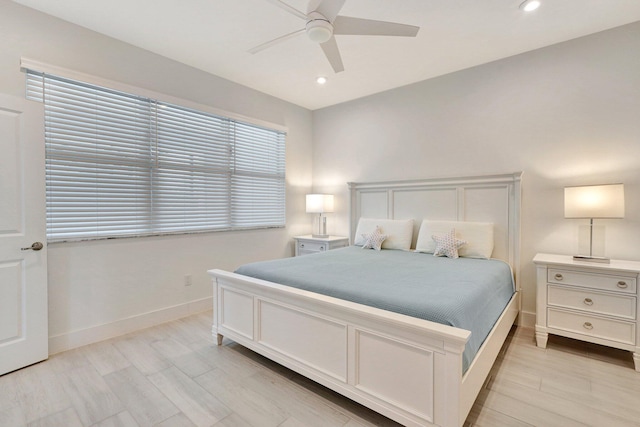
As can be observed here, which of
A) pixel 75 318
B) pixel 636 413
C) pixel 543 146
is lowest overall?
pixel 636 413

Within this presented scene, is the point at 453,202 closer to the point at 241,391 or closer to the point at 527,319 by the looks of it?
the point at 527,319

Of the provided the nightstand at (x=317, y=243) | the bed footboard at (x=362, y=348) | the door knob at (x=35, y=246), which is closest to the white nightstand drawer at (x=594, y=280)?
the bed footboard at (x=362, y=348)

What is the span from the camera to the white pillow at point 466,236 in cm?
301

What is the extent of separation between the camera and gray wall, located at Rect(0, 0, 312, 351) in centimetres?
238

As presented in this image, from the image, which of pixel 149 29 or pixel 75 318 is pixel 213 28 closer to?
pixel 149 29

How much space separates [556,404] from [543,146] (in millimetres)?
2259

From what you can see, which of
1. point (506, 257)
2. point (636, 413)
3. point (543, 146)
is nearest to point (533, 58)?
point (543, 146)

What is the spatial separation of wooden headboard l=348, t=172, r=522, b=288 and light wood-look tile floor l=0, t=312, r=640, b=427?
1.07 m

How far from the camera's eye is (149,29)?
8.61 ft

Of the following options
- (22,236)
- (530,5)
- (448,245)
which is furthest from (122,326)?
(530,5)

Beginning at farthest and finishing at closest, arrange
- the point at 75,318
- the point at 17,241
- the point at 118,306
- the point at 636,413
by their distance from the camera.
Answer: the point at 118,306 → the point at 75,318 → the point at 17,241 → the point at 636,413

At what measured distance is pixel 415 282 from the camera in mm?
2039

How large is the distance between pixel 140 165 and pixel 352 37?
236 centimetres

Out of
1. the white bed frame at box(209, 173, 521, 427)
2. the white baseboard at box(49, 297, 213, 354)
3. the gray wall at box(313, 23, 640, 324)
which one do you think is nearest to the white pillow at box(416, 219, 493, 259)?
the white bed frame at box(209, 173, 521, 427)
